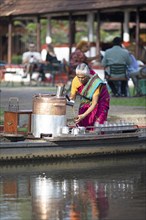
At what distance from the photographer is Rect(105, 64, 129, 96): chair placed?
2444cm

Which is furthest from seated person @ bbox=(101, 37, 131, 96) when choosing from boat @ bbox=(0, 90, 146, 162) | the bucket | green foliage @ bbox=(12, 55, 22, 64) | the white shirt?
green foliage @ bbox=(12, 55, 22, 64)

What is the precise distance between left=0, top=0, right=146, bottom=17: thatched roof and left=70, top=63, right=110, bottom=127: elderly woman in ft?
49.6

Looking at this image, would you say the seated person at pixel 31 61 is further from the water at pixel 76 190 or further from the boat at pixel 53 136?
the boat at pixel 53 136

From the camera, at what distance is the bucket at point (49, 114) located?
48.0ft

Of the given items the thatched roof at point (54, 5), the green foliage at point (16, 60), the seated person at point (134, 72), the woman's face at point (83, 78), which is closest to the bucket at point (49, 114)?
the woman's face at point (83, 78)

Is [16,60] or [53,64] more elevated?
[16,60]

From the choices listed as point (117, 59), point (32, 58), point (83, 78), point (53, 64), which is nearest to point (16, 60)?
point (32, 58)

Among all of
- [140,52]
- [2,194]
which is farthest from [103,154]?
[140,52]

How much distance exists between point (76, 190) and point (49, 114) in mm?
2514

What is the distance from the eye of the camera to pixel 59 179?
13352 millimetres

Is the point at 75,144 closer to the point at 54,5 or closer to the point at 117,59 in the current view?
the point at 117,59

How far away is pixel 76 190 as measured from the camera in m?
12.4

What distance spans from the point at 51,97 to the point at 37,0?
22.7 m

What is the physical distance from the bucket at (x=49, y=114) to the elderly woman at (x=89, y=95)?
42 cm
